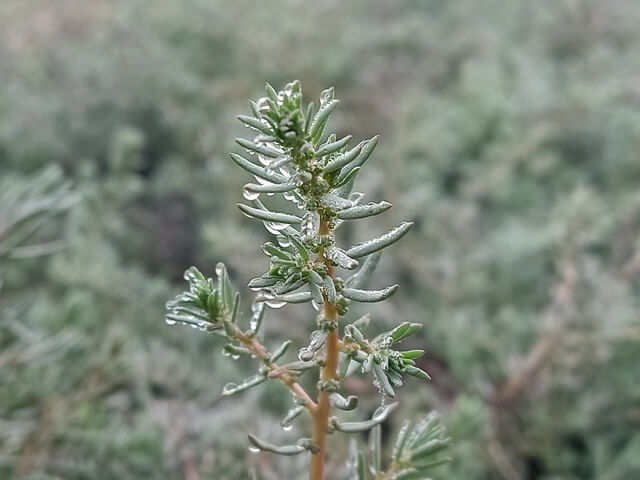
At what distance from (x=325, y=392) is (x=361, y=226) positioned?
2.74ft

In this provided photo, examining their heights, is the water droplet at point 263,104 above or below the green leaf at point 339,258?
above

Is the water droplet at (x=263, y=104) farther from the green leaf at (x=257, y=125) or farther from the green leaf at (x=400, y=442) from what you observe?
the green leaf at (x=400, y=442)

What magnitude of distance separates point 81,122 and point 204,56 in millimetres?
439

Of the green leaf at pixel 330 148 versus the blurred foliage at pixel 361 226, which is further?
the blurred foliage at pixel 361 226

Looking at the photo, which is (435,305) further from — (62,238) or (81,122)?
(81,122)

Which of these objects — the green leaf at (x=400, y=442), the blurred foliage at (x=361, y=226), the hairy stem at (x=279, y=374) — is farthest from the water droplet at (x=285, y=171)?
the blurred foliage at (x=361, y=226)

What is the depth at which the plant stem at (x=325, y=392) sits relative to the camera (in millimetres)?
444

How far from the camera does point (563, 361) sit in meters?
1.02

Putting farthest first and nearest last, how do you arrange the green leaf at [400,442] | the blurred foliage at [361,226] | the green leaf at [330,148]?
the blurred foliage at [361,226] → the green leaf at [400,442] → the green leaf at [330,148]

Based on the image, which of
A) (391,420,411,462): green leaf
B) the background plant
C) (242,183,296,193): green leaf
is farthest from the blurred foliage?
(242,183,296,193): green leaf

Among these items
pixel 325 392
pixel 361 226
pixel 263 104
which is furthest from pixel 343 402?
pixel 361 226

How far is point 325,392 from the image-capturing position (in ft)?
1.54

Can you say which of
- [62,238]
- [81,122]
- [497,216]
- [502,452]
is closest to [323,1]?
[81,122]

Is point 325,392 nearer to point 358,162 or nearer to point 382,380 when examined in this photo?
point 382,380
